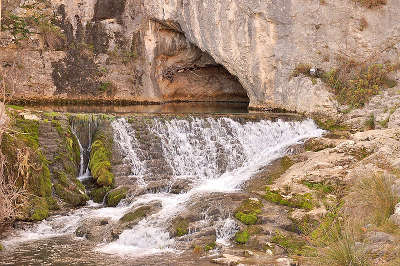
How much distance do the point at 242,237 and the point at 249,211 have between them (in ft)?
3.03

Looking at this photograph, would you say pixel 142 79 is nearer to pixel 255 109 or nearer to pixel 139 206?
pixel 255 109

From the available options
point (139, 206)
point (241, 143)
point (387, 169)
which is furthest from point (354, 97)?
point (139, 206)

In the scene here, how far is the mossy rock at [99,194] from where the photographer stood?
33.9 feet

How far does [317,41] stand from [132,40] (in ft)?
27.6

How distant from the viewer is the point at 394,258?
14.6ft

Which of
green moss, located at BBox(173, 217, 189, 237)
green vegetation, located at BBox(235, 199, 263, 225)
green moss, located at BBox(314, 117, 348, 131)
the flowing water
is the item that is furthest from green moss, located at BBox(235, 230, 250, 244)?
green moss, located at BBox(314, 117, 348, 131)

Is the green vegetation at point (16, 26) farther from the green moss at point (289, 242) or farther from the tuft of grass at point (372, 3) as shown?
the green moss at point (289, 242)

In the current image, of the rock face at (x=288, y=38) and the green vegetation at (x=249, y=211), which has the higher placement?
the rock face at (x=288, y=38)

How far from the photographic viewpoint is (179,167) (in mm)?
12109

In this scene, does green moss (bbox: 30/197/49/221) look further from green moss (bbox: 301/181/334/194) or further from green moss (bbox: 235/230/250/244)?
green moss (bbox: 301/181/334/194)

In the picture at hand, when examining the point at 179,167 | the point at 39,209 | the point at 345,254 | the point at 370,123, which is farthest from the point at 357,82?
the point at 345,254

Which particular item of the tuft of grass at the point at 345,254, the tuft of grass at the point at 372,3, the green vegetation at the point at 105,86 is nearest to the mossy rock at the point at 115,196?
the tuft of grass at the point at 345,254

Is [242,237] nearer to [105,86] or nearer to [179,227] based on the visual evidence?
[179,227]

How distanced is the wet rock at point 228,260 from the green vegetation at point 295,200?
7.68ft
